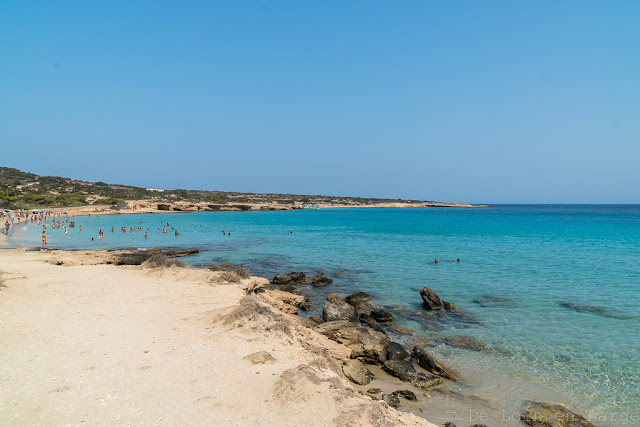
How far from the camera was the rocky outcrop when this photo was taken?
13235mm

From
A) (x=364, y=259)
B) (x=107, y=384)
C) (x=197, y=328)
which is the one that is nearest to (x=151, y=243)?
(x=364, y=259)

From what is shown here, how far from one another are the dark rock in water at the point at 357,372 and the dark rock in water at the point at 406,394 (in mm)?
770

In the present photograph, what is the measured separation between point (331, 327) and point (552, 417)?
610 centimetres

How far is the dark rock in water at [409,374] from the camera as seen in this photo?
869cm

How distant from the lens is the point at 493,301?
53.2 ft

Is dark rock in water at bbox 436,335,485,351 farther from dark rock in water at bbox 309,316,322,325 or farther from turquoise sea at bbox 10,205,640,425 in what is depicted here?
dark rock in water at bbox 309,316,322,325

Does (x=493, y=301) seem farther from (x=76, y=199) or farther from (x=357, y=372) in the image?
(x=76, y=199)

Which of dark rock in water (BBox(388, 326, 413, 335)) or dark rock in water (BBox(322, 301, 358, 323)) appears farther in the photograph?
dark rock in water (BBox(322, 301, 358, 323))

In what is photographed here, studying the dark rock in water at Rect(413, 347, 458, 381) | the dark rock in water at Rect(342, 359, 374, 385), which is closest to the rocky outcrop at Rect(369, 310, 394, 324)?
the dark rock in water at Rect(413, 347, 458, 381)

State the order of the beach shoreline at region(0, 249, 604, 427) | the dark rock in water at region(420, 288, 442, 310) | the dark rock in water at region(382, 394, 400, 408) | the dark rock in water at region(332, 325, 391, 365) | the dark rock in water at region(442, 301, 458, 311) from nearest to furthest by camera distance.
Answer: the beach shoreline at region(0, 249, 604, 427) → the dark rock in water at region(382, 394, 400, 408) → the dark rock in water at region(332, 325, 391, 365) → the dark rock in water at region(420, 288, 442, 310) → the dark rock in water at region(442, 301, 458, 311)

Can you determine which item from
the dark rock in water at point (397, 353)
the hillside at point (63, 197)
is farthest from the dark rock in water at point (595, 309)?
the hillside at point (63, 197)

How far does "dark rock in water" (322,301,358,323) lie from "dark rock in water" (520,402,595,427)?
6.12 m

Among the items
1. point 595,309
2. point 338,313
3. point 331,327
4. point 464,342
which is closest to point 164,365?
point 331,327

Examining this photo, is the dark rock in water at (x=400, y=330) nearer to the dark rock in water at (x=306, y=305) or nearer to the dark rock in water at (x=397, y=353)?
the dark rock in water at (x=397, y=353)
